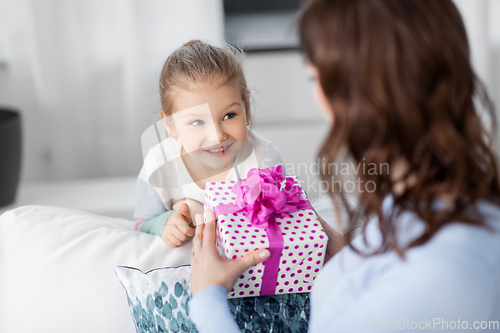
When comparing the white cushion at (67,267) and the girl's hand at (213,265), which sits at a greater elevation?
the girl's hand at (213,265)

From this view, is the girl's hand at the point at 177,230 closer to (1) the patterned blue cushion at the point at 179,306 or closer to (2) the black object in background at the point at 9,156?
(1) the patterned blue cushion at the point at 179,306

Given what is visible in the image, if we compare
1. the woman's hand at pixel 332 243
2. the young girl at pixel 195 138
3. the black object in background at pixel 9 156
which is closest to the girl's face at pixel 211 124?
the young girl at pixel 195 138

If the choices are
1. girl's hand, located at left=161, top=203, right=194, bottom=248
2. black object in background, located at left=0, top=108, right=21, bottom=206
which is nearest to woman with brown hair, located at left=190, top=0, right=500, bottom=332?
girl's hand, located at left=161, top=203, right=194, bottom=248

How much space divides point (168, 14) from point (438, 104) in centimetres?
Answer: 160

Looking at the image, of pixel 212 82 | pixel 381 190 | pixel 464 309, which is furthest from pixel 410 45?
pixel 212 82

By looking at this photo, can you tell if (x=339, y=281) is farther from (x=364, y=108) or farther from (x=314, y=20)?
(x=314, y=20)

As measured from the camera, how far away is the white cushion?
860 millimetres

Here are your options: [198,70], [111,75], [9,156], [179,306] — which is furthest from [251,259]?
[111,75]

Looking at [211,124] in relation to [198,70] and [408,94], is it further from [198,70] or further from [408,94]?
[408,94]

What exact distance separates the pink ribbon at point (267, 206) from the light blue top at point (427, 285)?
0.63ft

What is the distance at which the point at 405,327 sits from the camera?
55 cm

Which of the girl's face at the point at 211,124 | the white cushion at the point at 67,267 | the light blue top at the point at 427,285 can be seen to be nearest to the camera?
the light blue top at the point at 427,285

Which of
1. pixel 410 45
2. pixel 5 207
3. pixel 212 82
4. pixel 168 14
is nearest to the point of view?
pixel 410 45

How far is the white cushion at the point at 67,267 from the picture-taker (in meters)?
0.86
